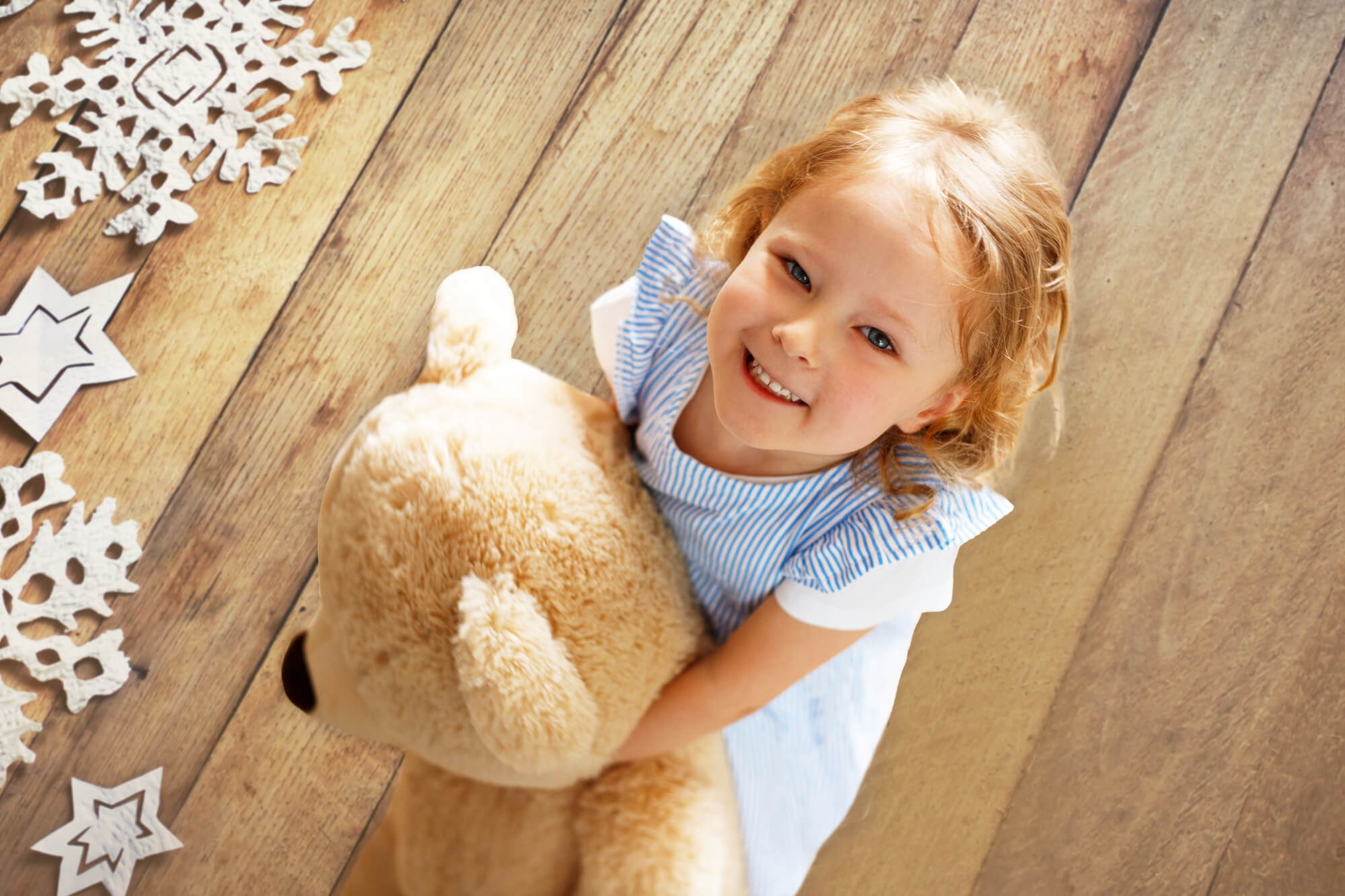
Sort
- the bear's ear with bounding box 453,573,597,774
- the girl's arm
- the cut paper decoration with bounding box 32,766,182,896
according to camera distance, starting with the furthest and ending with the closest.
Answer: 1. the cut paper decoration with bounding box 32,766,182,896
2. the girl's arm
3. the bear's ear with bounding box 453,573,597,774

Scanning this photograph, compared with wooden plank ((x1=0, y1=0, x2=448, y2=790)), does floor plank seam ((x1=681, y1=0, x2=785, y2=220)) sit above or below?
above

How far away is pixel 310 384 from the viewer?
35.3 inches

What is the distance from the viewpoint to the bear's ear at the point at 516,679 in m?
0.53

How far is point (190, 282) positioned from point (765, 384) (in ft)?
2.01

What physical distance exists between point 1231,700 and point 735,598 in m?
0.52

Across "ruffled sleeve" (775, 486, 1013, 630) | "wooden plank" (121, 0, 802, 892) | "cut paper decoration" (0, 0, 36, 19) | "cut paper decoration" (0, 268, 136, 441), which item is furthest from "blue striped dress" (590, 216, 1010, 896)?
"cut paper decoration" (0, 0, 36, 19)

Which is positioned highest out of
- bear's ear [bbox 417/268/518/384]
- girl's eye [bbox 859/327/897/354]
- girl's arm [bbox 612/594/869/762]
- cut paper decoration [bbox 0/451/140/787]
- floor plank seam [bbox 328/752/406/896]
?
girl's eye [bbox 859/327/897/354]

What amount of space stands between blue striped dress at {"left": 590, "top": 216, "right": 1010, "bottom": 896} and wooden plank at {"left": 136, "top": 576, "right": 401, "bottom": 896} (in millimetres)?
364

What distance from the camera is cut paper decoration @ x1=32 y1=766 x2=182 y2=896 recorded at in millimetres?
843

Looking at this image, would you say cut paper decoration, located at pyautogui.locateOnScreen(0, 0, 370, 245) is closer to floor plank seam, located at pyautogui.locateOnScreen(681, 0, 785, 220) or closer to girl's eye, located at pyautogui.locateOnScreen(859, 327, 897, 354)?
floor plank seam, located at pyautogui.locateOnScreen(681, 0, 785, 220)

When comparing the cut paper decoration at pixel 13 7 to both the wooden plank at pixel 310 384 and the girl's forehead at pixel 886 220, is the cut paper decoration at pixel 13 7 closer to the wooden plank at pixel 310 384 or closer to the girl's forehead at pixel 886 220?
the wooden plank at pixel 310 384

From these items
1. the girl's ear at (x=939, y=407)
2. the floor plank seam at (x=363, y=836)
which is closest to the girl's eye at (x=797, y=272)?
the girl's ear at (x=939, y=407)

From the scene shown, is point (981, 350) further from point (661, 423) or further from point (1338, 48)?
point (1338, 48)

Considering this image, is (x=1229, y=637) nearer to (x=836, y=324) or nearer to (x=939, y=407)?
(x=939, y=407)
